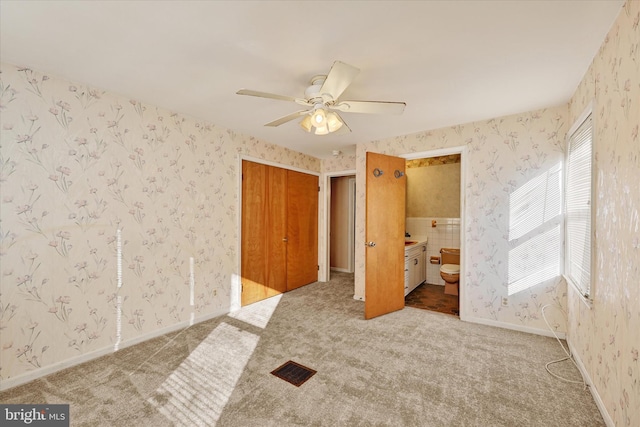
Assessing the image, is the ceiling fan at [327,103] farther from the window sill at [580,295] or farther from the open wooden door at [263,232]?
the window sill at [580,295]

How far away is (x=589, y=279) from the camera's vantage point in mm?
1893

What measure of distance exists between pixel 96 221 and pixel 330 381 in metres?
2.41

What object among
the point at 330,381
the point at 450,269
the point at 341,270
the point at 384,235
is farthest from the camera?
the point at 341,270

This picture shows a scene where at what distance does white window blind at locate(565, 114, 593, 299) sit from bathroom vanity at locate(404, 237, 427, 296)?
1787 millimetres

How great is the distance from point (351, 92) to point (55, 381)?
130 inches

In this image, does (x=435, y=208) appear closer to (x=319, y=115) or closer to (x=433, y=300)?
(x=433, y=300)

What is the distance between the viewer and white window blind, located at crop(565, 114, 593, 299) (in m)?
1.98

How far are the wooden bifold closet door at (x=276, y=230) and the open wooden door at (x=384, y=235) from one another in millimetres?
1562

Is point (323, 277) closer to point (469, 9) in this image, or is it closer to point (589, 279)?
point (589, 279)

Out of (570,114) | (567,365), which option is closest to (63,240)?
(567,365)

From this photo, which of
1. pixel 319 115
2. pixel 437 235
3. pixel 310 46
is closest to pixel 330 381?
pixel 319 115

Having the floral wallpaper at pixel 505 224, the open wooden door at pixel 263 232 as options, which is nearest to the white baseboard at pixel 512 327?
the floral wallpaper at pixel 505 224

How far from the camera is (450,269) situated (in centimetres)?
398

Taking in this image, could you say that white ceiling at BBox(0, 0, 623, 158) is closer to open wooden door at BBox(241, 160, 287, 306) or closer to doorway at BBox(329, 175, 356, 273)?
open wooden door at BBox(241, 160, 287, 306)
